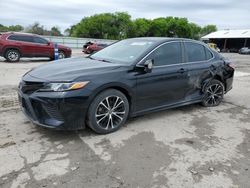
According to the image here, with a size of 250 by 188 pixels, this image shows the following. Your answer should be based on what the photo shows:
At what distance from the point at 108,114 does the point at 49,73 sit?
110cm

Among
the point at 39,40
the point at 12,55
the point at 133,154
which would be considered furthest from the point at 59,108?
the point at 39,40

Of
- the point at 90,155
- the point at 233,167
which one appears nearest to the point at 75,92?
the point at 90,155

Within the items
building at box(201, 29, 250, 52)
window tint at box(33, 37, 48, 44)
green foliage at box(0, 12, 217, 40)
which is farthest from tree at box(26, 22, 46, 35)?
window tint at box(33, 37, 48, 44)

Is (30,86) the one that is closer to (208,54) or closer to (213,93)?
(208,54)

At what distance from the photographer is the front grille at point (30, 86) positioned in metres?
3.83

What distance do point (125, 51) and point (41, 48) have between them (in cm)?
1141

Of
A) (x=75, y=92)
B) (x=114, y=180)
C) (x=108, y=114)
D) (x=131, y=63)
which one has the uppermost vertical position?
(x=131, y=63)

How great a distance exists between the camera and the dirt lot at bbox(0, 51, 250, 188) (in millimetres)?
3016

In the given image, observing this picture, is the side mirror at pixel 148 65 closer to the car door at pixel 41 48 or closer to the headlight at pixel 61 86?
the headlight at pixel 61 86

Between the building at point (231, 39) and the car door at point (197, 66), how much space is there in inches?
2061

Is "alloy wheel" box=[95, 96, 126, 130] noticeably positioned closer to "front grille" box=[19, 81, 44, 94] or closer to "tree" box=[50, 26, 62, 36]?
"front grille" box=[19, 81, 44, 94]

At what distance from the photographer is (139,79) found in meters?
4.42

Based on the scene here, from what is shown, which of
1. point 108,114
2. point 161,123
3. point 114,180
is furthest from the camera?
point 161,123

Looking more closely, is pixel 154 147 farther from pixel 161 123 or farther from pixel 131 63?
pixel 131 63
